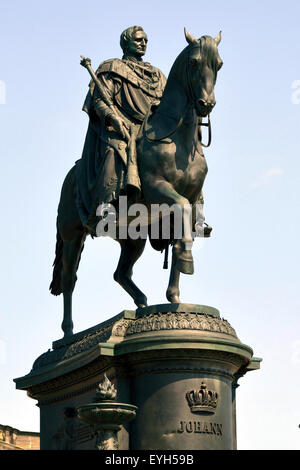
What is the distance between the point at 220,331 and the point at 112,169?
300 centimetres

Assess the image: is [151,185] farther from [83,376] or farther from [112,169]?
[83,376]


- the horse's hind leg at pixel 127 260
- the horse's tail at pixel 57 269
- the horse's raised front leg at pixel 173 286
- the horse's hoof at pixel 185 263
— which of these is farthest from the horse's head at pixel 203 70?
the horse's tail at pixel 57 269

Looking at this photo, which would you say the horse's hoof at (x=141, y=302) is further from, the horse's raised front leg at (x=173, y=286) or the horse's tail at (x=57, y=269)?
the horse's tail at (x=57, y=269)

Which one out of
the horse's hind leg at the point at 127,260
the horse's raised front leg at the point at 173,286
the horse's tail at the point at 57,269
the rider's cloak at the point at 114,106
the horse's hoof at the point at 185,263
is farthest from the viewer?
the horse's tail at the point at 57,269

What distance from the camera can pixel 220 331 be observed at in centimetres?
2028

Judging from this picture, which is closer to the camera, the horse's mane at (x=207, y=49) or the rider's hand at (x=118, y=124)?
the horse's mane at (x=207, y=49)

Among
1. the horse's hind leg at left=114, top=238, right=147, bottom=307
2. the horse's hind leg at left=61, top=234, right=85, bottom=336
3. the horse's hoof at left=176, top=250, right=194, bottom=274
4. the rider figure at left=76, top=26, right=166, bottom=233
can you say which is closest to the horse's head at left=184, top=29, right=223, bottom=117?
the rider figure at left=76, top=26, right=166, bottom=233

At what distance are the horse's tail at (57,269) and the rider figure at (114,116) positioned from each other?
5.36ft

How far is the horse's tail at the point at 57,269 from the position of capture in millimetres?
23953

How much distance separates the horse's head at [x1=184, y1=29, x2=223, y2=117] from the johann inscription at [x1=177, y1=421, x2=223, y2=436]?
440 cm

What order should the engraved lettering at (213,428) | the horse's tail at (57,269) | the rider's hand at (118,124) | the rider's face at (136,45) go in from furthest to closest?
the horse's tail at (57,269) → the rider's face at (136,45) → the rider's hand at (118,124) → the engraved lettering at (213,428)

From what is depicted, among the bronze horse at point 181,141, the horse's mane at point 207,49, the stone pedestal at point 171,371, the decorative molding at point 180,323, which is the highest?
the horse's mane at point 207,49
